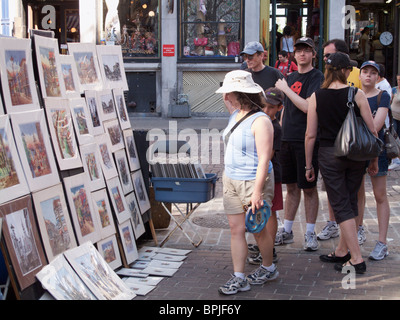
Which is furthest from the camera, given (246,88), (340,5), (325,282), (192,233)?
(340,5)

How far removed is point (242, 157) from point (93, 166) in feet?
4.18

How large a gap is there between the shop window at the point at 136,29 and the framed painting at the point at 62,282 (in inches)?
523

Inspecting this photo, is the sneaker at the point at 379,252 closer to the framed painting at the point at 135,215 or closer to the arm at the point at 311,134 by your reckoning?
the arm at the point at 311,134

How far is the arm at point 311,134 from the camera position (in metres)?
5.54

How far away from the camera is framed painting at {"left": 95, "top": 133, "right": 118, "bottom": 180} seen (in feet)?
18.1

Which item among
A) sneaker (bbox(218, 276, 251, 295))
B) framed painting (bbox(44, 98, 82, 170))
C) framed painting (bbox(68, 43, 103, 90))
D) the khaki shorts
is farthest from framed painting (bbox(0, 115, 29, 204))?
sneaker (bbox(218, 276, 251, 295))

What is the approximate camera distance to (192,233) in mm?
6941

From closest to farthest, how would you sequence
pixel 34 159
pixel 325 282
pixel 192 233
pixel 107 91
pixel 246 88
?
pixel 34 159, pixel 246 88, pixel 325 282, pixel 107 91, pixel 192 233

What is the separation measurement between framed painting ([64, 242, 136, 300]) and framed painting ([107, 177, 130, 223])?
0.72 metres

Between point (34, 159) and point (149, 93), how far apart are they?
13.1 metres

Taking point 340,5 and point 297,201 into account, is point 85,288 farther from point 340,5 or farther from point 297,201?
point 340,5

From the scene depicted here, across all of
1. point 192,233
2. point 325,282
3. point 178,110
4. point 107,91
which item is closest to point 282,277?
point 325,282

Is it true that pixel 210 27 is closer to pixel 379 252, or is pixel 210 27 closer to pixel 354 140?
pixel 379 252

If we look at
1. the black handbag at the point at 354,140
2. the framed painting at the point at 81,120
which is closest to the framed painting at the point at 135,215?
the framed painting at the point at 81,120
